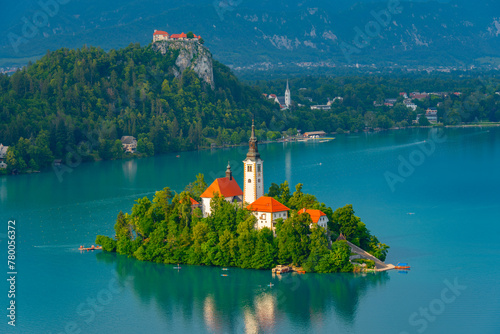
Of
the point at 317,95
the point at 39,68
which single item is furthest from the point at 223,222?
the point at 317,95

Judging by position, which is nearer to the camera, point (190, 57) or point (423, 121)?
point (190, 57)

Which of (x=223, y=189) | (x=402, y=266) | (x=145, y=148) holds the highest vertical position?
(x=223, y=189)

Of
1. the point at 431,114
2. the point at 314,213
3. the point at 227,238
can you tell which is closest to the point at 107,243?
the point at 227,238

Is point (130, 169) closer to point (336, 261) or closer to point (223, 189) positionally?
point (223, 189)

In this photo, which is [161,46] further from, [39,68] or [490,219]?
[490,219]

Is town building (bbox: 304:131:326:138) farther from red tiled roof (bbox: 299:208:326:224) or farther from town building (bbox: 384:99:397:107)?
red tiled roof (bbox: 299:208:326:224)

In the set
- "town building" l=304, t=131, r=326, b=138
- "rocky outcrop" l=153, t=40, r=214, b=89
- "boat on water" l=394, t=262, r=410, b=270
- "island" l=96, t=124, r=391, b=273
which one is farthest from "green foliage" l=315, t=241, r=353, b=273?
"rocky outcrop" l=153, t=40, r=214, b=89

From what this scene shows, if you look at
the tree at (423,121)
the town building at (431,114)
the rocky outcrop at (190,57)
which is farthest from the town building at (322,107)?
the rocky outcrop at (190,57)
